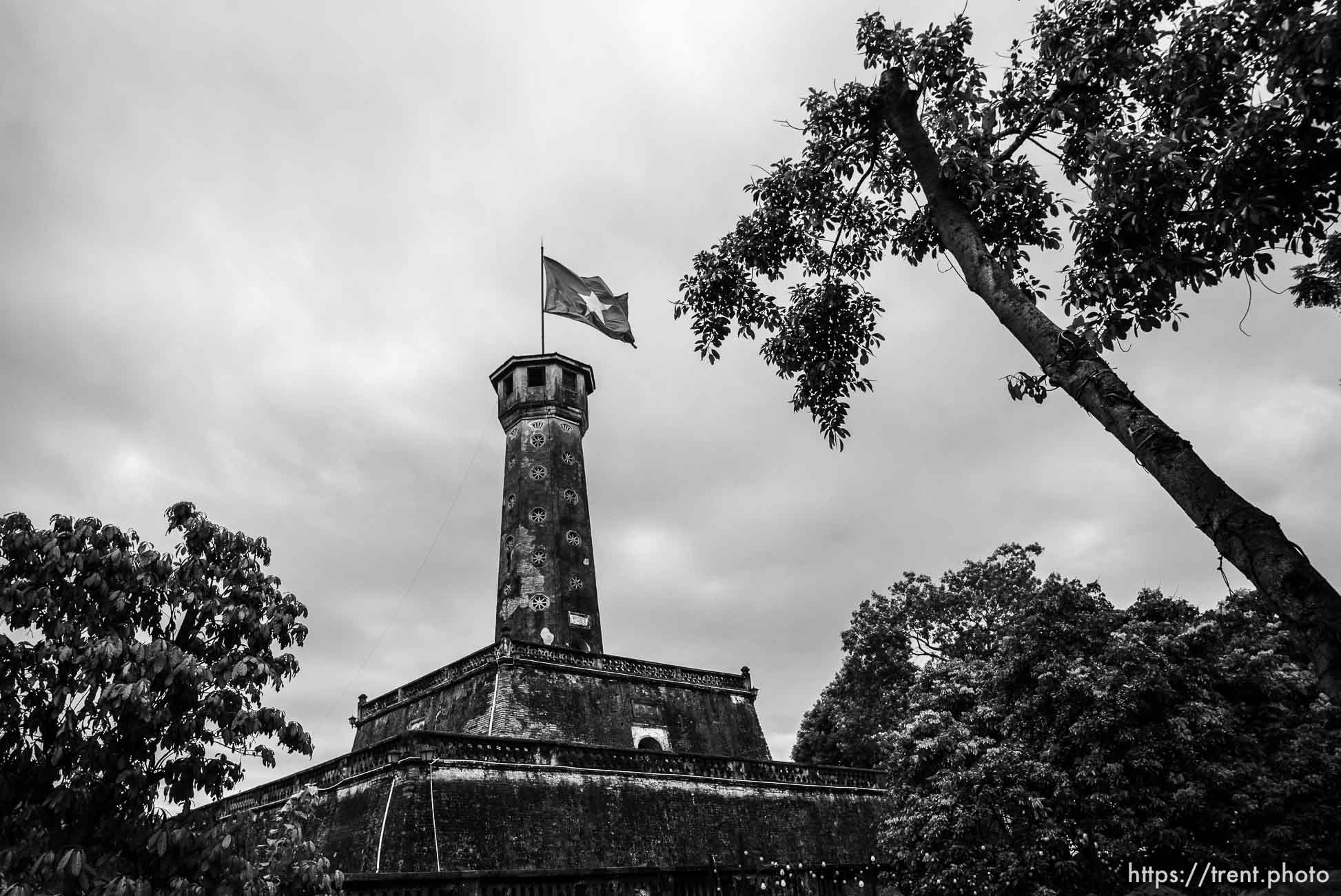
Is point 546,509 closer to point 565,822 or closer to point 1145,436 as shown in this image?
point 565,822

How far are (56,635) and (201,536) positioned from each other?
1.19m

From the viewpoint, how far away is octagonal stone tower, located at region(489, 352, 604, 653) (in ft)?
72.9

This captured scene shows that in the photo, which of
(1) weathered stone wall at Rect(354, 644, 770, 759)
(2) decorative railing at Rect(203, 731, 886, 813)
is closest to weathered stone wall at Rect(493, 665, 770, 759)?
(1) weathered stone wall at Rect(354, 644, 770, 759)

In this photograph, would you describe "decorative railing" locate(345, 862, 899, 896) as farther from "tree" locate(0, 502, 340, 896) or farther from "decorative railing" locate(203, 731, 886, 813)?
"decorative railing" locate(203, 731, 886, 813)

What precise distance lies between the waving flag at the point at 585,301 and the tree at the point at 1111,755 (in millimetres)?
13310

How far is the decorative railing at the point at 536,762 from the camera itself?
14.1 m

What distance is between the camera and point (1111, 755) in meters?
13.0

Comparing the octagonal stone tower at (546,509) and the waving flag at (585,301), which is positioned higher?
the waving flag at (585,301)

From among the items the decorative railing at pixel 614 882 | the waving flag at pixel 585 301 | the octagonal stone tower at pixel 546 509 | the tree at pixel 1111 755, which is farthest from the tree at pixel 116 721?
the waving flag at pixel 585 301

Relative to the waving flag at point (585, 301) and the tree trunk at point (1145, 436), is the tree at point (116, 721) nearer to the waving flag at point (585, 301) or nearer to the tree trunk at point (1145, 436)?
the tree trunk at point (1145, 436)

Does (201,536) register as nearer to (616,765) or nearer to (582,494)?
(616,765)

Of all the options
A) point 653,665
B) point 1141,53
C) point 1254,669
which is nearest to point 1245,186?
point 1141,53

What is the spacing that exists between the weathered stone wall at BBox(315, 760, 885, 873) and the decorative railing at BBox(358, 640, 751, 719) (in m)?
4.22

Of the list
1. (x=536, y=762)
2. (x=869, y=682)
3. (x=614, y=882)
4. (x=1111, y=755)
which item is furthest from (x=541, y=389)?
(x=1111, y=755)
